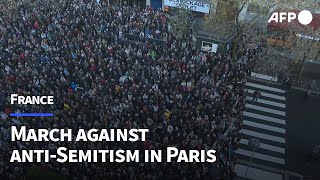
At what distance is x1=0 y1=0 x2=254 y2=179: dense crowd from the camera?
62.4 ft

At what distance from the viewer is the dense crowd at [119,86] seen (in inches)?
749

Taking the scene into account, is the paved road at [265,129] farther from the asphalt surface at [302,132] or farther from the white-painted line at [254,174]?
the asphalt surface at [302,132]

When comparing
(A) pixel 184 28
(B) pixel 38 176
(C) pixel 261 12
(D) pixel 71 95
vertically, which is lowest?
(B) pixel 38 176

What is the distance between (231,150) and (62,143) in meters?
9.41

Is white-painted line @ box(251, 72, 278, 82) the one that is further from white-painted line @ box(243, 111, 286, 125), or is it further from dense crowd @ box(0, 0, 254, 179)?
white-painted line @ box(243, 111, 286, 125)

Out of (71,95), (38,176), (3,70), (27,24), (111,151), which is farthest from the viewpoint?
(27,24)

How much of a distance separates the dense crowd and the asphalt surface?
3.70 meters

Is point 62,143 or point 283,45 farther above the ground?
point 283,45

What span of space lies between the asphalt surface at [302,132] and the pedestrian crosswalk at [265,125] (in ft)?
1.31

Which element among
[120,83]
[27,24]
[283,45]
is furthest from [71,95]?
[283,45]

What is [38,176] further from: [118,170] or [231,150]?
[231,150]

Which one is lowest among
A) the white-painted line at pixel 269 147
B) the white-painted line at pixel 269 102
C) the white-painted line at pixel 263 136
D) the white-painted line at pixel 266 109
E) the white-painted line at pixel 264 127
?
the white-painted line at pixel 269 147

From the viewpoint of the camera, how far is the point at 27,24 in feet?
89.8

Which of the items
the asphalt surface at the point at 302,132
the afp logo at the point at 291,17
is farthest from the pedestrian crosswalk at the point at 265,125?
the afp logo at the point at 291,17
